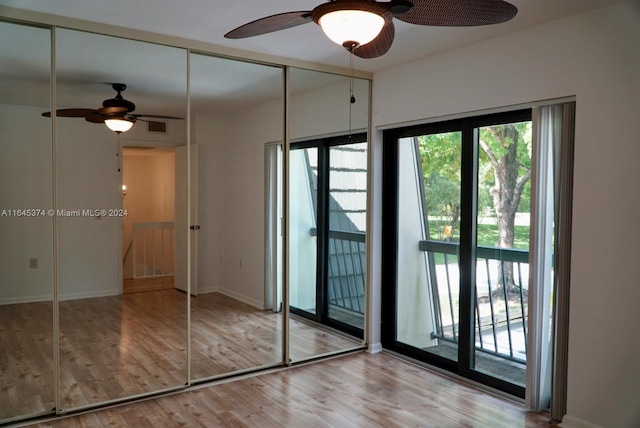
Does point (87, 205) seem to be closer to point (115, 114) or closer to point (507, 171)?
point (115, 114)

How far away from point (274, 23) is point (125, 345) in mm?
2587

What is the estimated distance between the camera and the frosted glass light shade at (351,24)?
1790mm

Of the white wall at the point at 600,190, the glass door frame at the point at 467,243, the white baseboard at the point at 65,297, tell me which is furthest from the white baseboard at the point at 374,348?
the white baseboard at the point at 65,297

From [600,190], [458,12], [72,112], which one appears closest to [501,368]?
[600,190]

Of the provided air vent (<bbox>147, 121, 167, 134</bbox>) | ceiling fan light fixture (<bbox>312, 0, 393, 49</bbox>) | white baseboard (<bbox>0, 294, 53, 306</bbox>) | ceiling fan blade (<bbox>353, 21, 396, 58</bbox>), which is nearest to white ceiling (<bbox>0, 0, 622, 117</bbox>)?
air vent (<bbox>147, 121, 167, 134</bbox>)

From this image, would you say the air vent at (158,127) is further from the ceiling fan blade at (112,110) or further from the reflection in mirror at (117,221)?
the ceiling fan blade at (112,110)

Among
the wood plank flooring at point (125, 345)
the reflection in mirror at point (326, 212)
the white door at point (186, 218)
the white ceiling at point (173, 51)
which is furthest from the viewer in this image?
the reflection in mirror at point (326, 212)

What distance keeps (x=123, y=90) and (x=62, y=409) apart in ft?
7.13

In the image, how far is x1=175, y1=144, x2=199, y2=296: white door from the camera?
3.67 meters

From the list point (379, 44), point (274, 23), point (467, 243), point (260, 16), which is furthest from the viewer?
point (467, 243)

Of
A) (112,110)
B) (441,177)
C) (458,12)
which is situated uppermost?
(458,12)

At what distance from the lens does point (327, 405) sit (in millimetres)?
3404

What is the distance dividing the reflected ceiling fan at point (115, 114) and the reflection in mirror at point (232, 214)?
1.41 ft

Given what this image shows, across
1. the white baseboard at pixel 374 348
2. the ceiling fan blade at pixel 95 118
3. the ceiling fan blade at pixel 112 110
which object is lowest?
the white baseboard at pixel 374 348
